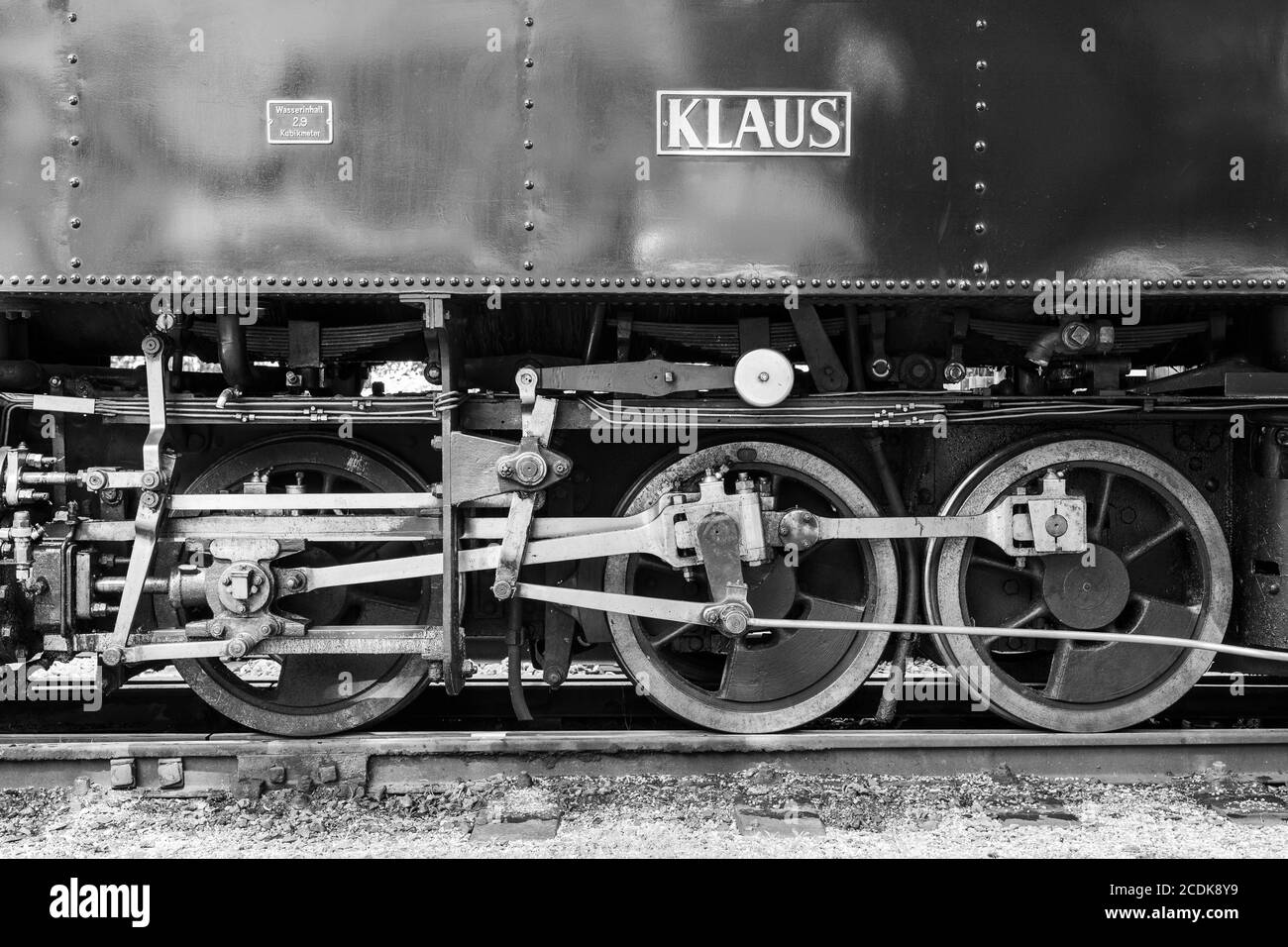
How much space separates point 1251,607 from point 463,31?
12.7ft

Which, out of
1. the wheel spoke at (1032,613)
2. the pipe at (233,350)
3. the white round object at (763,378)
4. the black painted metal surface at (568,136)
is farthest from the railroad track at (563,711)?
the black painted metal surface at (568,136)

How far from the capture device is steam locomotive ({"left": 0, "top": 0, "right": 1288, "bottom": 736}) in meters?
3.20

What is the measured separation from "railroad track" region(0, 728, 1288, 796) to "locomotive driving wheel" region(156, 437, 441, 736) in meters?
0.14

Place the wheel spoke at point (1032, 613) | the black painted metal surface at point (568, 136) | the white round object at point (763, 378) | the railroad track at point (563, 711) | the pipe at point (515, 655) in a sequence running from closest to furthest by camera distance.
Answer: the black painted metal surface at point (568, 136) → the white round object at point (763, 378) → the pipe at point (515, 655) → the wheel spoke at point (1032, 613) → the railroad track at point (563, 711)

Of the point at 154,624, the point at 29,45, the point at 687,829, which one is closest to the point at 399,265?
the point at 29,45

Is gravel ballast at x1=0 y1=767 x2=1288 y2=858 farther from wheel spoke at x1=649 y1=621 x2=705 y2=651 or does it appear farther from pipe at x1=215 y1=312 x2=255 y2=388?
pipe at x1=215 y1=312 x2=255 y2=388

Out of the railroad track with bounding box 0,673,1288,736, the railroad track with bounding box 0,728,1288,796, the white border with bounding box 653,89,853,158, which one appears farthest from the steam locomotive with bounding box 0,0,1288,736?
the railroad track with bounding box 0,673,1288,736

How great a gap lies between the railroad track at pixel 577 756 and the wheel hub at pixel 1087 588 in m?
0.48

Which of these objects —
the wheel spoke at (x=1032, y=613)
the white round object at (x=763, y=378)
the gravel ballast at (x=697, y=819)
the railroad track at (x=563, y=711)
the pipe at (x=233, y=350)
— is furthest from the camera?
the railroad track at (x=563, y=711)

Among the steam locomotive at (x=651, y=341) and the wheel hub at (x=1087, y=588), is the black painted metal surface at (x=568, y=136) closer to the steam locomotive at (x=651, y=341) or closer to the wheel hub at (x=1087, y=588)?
the steam locomotive at (x=651, y=341)

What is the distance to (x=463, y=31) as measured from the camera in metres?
3.19

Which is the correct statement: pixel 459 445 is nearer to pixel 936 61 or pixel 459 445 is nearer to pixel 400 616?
pixel 400 616

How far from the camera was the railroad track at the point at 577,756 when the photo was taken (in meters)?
3.53

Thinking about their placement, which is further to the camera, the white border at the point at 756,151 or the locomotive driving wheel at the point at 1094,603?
the locomotive driving wheel at the point at 1094,603
